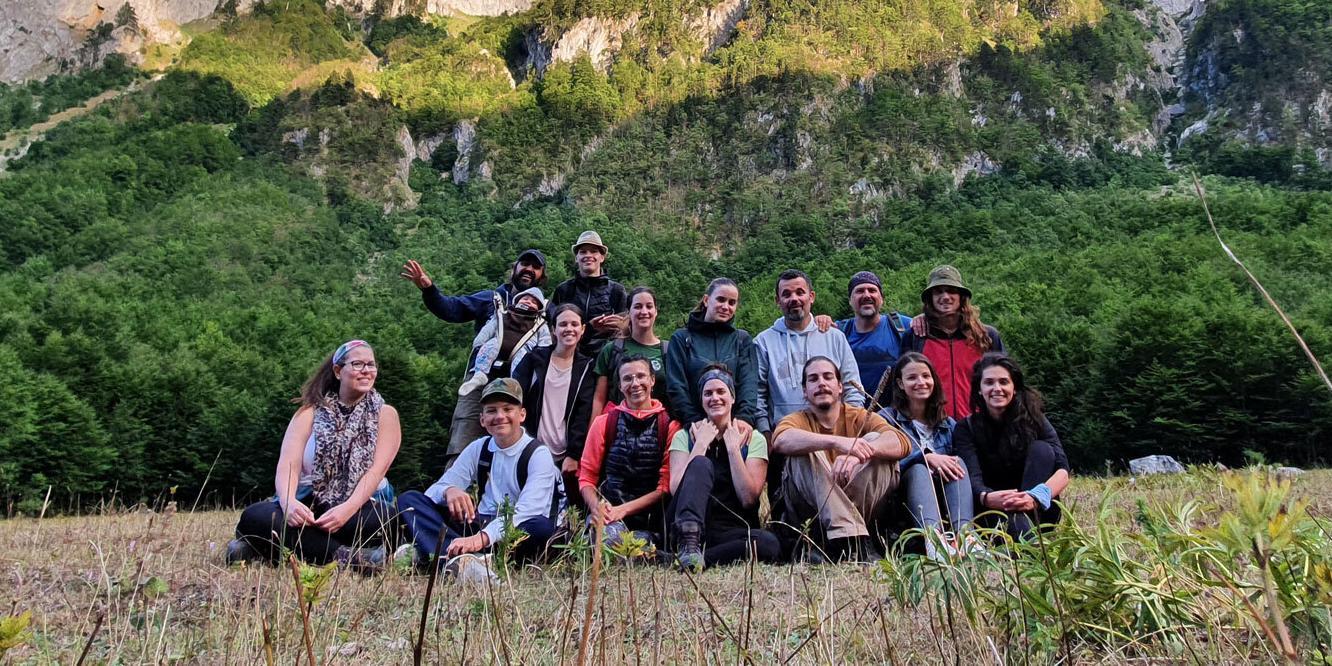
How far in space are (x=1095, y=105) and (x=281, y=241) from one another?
9405 cm

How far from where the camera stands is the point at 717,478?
451cm

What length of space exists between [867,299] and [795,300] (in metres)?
0.58

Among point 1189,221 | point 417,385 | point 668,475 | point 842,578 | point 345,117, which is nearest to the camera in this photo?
point 842,578

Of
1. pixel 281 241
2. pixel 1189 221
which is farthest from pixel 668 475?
pixel 281 241

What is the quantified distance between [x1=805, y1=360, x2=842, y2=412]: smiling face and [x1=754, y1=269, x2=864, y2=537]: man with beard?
70 cm

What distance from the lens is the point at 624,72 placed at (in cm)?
11188

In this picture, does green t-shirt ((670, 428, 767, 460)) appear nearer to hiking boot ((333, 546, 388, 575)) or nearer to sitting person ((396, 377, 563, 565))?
sitting person ((396, 377, 563, 565))

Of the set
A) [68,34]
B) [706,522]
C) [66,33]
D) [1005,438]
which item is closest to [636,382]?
[706,522]

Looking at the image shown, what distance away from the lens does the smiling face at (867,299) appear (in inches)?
210

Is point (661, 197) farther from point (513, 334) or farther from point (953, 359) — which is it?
point (953, 359)

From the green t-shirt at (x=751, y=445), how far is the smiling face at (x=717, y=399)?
21 cm

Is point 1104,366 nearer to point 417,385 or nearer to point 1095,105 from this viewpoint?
point 417,385

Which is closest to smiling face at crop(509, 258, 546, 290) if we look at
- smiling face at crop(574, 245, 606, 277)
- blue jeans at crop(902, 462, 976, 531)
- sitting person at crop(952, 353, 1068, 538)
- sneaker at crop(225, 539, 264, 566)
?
smiling face at crop(574, 245, 606, 277)

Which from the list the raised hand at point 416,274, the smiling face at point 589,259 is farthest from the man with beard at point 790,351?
the raised hand at point 416,274
